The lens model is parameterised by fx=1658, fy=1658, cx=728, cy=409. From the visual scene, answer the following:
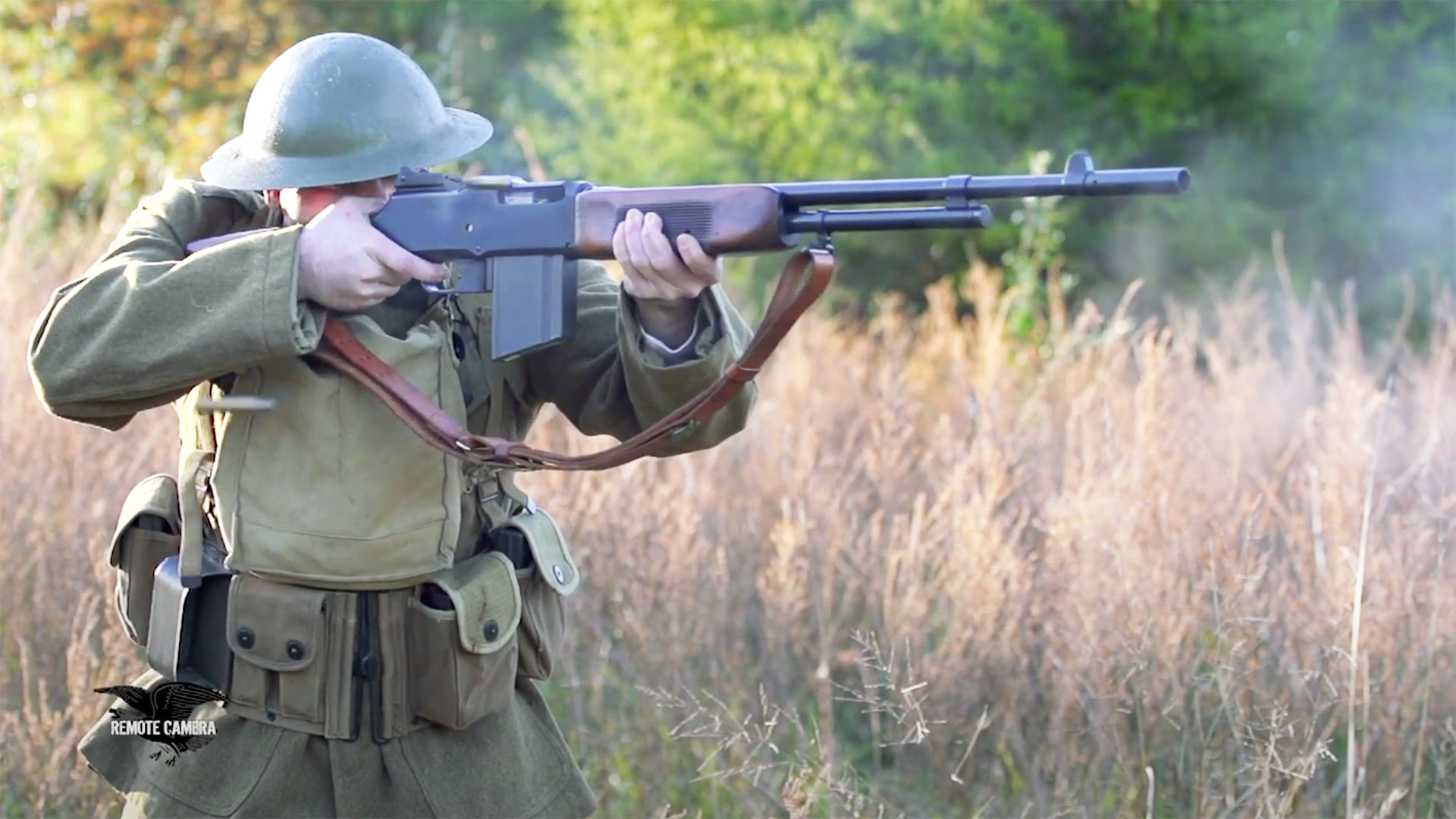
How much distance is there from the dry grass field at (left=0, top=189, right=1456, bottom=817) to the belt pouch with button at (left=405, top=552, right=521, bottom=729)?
77 centimetres

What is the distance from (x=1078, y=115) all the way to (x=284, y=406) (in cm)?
804

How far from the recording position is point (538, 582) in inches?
112

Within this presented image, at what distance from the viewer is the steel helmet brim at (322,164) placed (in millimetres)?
2697

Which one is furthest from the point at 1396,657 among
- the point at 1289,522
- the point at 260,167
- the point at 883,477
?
the point at 260,167

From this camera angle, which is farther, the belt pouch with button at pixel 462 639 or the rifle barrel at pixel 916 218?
the belt pouch with button at pixel 462 639

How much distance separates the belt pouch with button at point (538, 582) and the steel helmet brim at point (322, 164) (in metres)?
0.63

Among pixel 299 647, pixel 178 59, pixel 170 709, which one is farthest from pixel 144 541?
pixel 178 59

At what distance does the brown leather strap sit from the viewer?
257 centimetres

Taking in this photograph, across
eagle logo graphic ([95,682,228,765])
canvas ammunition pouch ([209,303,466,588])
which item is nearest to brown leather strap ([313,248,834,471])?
canvas ammunition pouch ([209,303,466,588])

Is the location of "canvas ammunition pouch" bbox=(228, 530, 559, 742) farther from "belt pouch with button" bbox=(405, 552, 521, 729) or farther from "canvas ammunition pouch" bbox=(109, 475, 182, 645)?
"canvas ammunition pouch" bbox=(109, 475, 182, 645)

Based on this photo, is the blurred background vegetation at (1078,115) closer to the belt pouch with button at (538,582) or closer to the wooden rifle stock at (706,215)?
the belt pouch with button at (538,582)

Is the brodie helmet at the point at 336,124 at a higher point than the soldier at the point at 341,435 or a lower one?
higher

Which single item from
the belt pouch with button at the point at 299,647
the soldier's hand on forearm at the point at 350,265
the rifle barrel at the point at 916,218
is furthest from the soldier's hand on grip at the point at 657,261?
the belt pouch with button at the point at 299,647

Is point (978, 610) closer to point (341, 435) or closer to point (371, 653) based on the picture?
point (371, 653)
